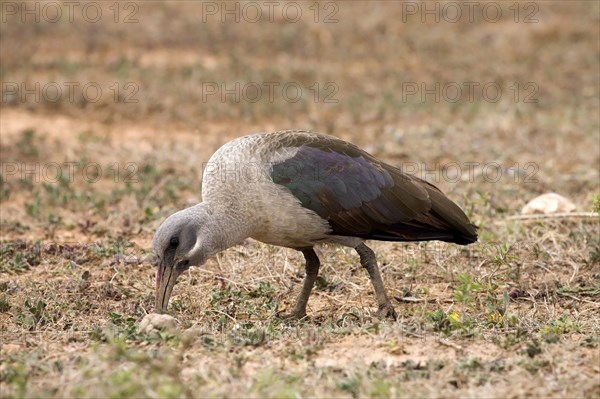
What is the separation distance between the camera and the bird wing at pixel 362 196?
6078 millimetres

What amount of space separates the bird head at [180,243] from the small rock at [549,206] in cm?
360

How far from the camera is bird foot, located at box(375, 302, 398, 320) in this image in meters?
6.25

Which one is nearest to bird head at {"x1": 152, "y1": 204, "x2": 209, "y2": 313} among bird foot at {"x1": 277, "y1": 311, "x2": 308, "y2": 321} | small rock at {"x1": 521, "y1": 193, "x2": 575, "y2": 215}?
bird foot at {"x1": 277, "y1": 311, "x2": 308, "y2": 321}

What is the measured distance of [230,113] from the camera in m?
12.6

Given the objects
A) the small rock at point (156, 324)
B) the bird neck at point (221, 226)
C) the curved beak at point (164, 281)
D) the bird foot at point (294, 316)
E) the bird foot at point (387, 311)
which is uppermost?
the bird neck at point (221, 226)

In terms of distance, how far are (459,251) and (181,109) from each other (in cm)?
601

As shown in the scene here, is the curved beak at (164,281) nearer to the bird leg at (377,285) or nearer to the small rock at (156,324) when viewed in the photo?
the small rock at (156,324)

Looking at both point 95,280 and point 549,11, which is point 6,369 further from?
point 549,11

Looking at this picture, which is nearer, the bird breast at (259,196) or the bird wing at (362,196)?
the bird breast at (259,196)

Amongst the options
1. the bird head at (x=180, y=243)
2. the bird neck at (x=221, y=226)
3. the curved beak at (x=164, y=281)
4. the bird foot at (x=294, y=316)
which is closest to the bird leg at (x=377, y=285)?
the bird foot at (x=294, y=316)

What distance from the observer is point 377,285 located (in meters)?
6.34

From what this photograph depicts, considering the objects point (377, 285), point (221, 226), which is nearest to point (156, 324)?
point (221, 226)

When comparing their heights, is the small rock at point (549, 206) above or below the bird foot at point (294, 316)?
above

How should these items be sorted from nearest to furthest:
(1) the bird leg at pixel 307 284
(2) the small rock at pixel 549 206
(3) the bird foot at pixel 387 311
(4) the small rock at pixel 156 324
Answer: (4) the small rock at pixel 156 324 → (3) the bird foot at pixel 387 311 → (1) the bird leg at pixel 307 284 → (2) the small rock at pixel 549 206
